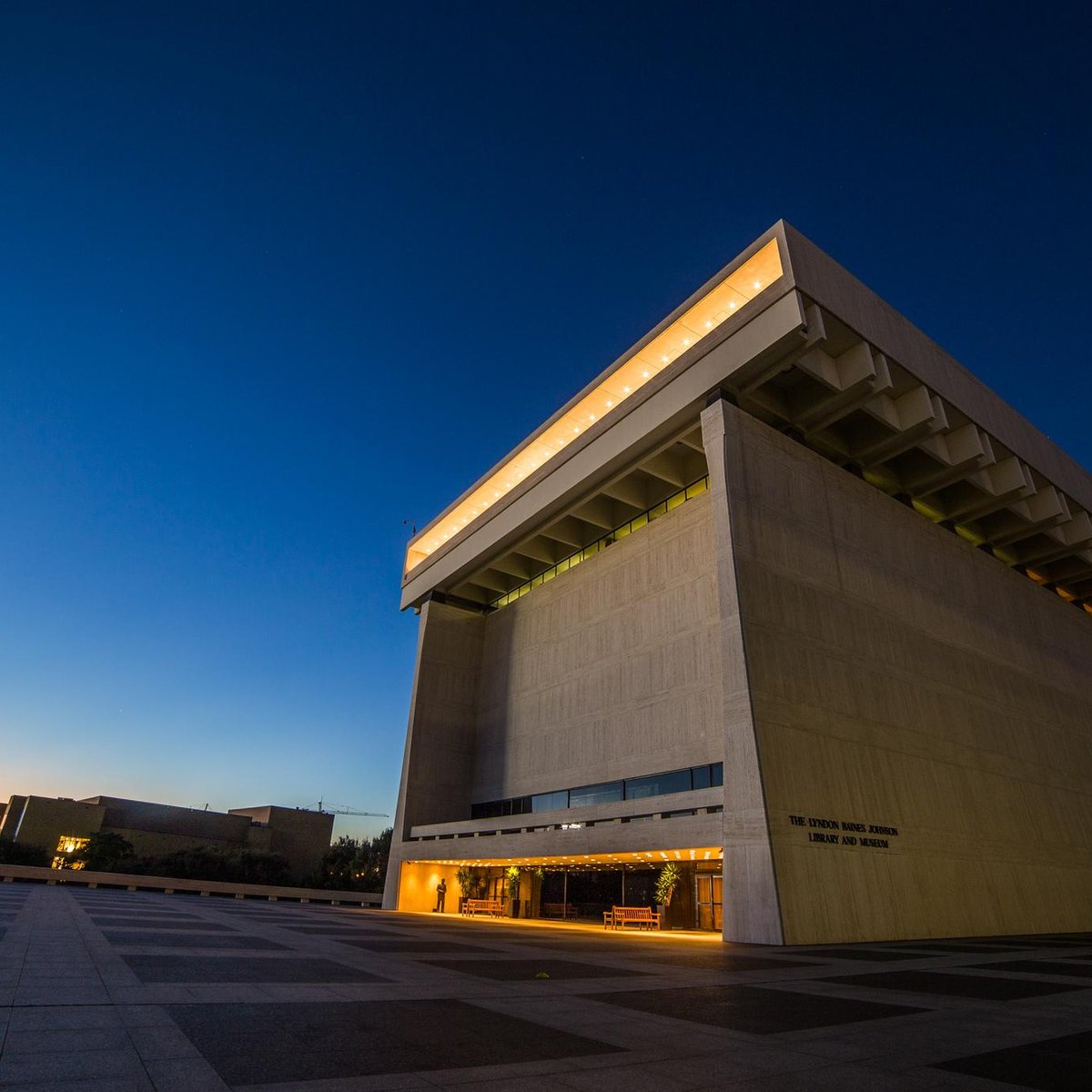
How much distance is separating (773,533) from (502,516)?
57.2ft

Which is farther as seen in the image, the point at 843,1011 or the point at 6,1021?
the point at 843,1011

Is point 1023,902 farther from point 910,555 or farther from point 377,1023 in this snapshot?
point 377,1023

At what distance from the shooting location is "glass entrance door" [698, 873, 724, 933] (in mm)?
27844

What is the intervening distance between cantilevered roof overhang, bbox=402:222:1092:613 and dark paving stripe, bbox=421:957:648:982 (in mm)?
20647

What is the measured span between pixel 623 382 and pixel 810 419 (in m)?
8.78

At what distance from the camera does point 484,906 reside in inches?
1415

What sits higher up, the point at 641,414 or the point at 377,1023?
the point at 641,414

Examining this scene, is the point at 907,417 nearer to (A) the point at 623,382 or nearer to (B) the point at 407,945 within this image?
(A) the point at 623,382

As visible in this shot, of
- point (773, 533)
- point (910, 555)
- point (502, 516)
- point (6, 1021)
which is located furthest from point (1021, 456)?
point (6, 1021)

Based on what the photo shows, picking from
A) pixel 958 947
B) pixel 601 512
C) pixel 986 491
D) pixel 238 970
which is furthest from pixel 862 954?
pixel 986 491

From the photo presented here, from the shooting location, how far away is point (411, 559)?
50719mm

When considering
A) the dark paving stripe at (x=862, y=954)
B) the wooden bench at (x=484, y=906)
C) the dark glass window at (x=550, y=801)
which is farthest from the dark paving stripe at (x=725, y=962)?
the wooden bench at (x=484, y=906)

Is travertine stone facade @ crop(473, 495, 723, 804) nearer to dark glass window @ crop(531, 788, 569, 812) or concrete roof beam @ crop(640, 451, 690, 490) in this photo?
dark glass window @ crop(531, 788, 569, 812)

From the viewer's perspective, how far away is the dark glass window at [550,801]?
3453 cm
